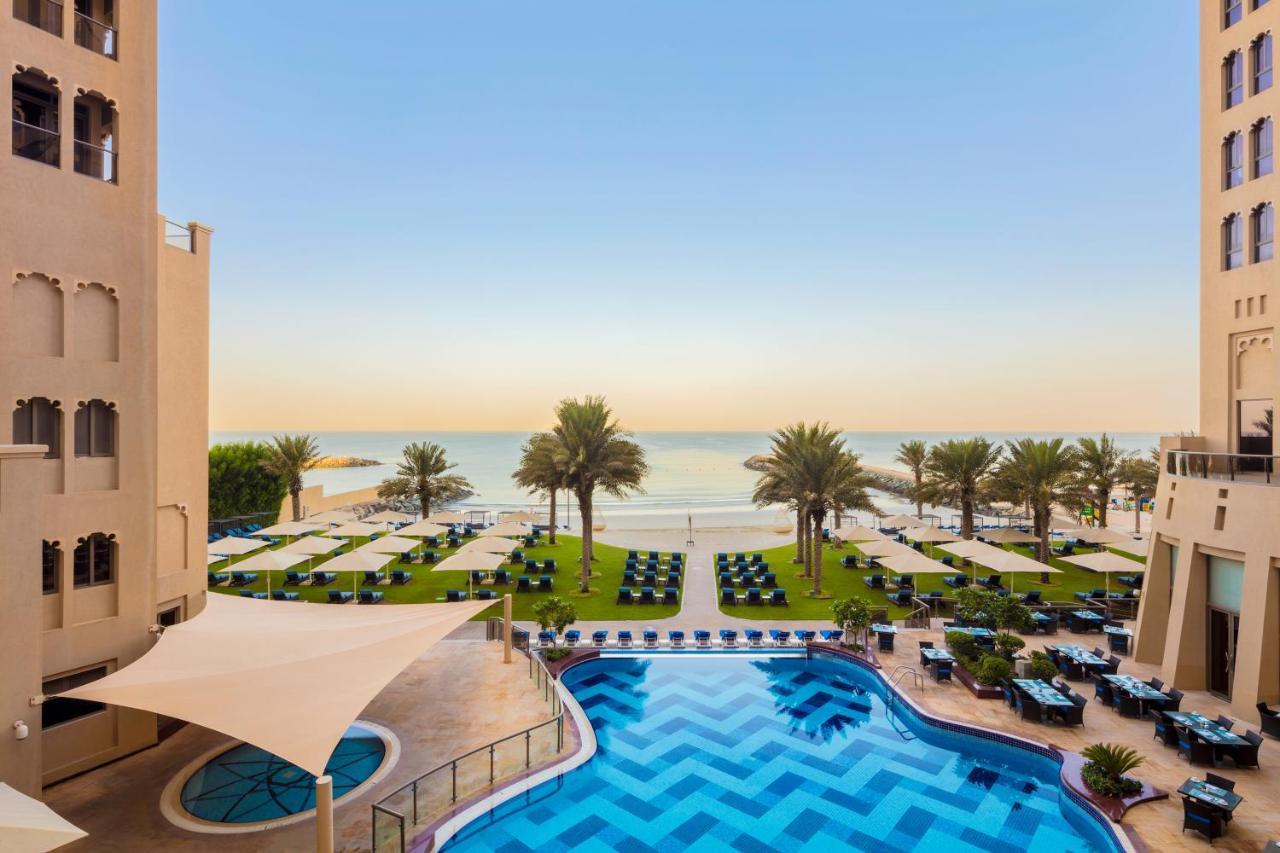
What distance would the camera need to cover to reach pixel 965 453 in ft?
102

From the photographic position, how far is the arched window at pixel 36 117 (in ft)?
35.4

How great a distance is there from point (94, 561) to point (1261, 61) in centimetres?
3090

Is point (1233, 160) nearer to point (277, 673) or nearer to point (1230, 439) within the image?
point (1230, 439)

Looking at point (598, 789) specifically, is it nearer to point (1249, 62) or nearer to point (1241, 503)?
point (1241, 503)

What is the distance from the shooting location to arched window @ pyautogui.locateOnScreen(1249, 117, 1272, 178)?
16.1m

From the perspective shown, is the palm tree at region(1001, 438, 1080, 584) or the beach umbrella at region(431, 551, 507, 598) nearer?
the beach umbrella at region(431, 551, 507, 598)

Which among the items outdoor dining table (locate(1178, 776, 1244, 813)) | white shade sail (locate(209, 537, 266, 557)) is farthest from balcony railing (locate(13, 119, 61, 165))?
outdoor dining table (locate(1178, 776, 1244, 813))

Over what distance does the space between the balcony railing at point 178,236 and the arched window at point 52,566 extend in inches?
284

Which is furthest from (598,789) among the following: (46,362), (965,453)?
(965,453)

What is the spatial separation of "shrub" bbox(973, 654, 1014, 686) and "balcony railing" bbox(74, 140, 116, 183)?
22.3 m

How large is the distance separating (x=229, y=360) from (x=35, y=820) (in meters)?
68.3

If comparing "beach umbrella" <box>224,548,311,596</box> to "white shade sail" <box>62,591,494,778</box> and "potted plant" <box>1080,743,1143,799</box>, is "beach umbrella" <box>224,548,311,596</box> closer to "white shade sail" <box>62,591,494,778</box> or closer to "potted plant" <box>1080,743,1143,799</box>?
"white shade sail" <box>62,591,494,778</box>

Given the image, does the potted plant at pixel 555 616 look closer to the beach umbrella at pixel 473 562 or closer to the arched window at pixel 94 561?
the beach umbrella at pixel 473 562

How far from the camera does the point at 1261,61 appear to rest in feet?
53.9
